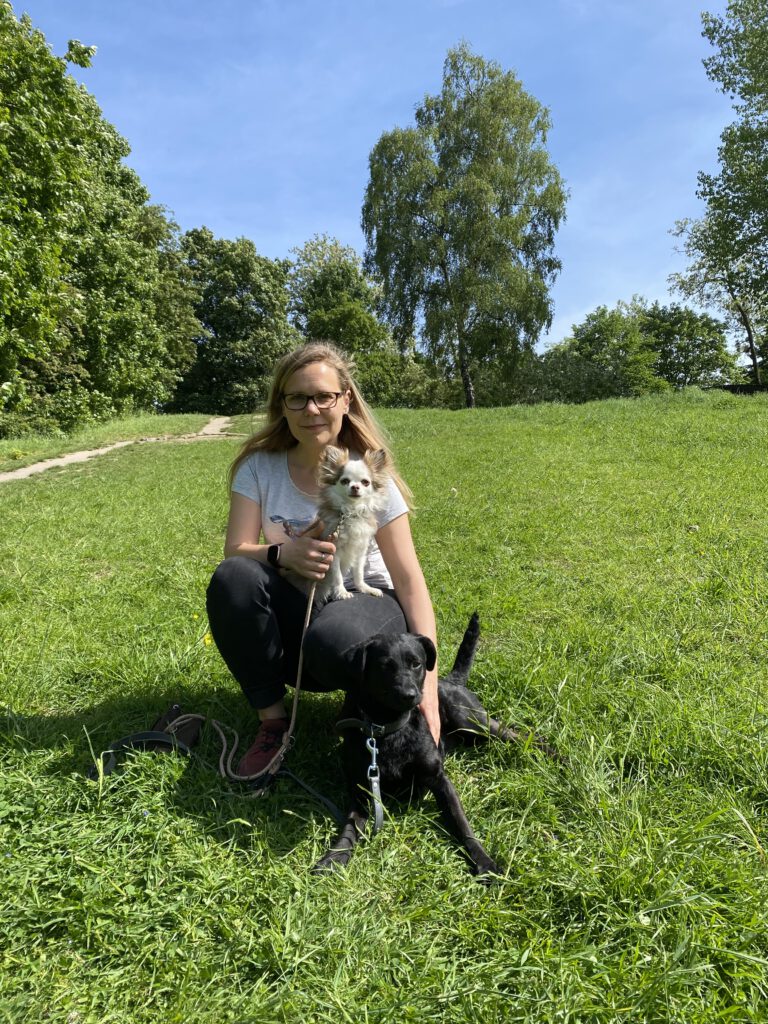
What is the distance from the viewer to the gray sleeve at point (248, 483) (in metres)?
2.65

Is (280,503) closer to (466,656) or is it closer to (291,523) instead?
(291,523)

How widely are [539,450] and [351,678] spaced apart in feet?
26.2

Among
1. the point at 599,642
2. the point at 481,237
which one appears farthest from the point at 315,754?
the point at 481,237

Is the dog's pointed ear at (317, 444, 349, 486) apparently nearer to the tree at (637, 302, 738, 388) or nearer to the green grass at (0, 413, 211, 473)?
the green grass at (0, 413, 211, 473)

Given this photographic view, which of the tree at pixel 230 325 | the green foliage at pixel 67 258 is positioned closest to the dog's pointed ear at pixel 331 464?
the green foliage at pixel 67 258

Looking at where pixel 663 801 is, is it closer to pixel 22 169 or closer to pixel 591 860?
pixel 591 860

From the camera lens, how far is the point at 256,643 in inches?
89.7

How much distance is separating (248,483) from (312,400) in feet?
1.62

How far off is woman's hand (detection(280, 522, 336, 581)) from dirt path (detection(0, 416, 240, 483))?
9.79 metres

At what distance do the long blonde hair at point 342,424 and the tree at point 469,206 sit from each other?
2429 cm

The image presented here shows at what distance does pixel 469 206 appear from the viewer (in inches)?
968

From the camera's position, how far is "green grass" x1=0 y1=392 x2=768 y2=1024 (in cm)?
148

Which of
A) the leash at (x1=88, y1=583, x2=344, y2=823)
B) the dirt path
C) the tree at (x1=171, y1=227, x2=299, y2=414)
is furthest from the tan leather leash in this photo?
the tree at (x1=171, y1=227, x2=299, y2=414)

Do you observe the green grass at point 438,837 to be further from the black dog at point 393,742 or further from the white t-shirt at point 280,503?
the white t-shirt at point 280,503
